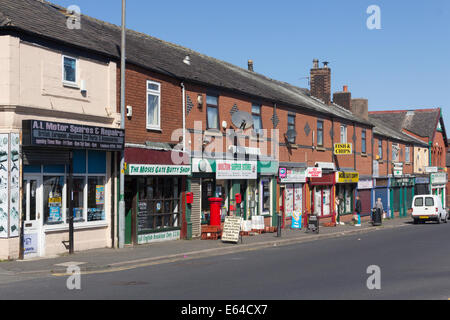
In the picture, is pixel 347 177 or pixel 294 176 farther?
pixel 347 177

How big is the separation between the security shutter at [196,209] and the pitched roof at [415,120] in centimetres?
3809

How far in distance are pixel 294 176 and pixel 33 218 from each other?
55.9ft

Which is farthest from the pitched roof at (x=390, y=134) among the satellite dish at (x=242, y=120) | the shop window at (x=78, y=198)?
the shop window at (x=78, y=198)

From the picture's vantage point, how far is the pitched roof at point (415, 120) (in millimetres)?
58631

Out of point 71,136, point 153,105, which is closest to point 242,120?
point 153,105

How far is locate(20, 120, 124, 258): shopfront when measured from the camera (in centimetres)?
1611

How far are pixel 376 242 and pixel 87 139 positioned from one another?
463 inches

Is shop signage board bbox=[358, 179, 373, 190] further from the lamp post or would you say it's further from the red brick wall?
the lamp post

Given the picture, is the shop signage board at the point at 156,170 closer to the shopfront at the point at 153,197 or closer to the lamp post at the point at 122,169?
the shopfront at the point at 153,197

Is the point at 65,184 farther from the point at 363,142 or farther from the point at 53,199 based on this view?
the point at 363,142

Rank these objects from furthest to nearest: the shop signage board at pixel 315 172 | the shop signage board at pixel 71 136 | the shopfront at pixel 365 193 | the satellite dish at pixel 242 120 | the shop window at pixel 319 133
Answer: the shopfront at pixel 365 193, the shop window at pixel 319 133, the shop signage board at pixel 315 172, the satellite dish at pixel 242 120, the shop signage board at pixel 71 136

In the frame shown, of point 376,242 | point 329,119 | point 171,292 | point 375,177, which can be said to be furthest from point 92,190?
point 375,177

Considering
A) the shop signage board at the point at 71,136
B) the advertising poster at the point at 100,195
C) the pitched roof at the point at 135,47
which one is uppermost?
the pitched roof at the point at 135,47

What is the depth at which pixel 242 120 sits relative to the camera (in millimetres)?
25859
